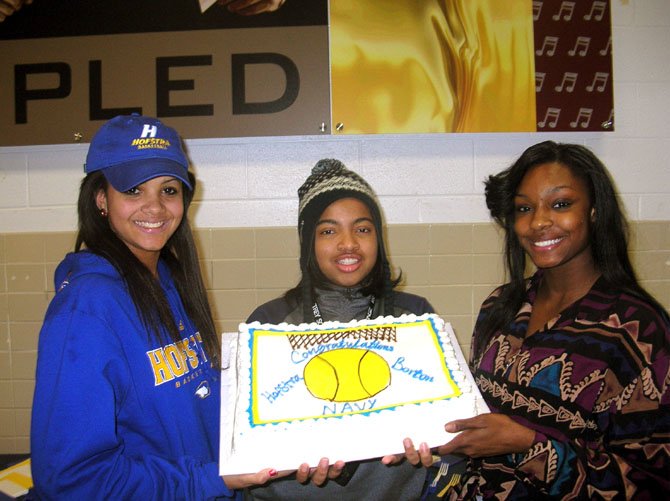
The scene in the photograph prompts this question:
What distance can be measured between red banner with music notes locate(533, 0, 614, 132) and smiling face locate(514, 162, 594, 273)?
4.13ft

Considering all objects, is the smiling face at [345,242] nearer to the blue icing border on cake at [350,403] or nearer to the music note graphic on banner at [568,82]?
the blue icing border on cake at [350,403]

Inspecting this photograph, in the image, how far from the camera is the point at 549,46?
2.49 metres

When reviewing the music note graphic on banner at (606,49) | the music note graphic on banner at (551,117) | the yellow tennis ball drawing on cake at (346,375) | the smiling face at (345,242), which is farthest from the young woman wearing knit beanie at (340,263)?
the music note graphic on banner at (606,49)

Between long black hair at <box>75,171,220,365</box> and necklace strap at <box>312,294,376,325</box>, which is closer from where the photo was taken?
long black hair at <box>75,171,220,365</box>

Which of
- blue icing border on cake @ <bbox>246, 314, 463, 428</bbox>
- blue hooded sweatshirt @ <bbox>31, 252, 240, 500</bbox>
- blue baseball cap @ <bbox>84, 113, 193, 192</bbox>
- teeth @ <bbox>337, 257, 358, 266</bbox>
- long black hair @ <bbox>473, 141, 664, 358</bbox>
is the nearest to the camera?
blue hooded sweatshirt @ <bbox>31, 252, 240, 500</bbox>

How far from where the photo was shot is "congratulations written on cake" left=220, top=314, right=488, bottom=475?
1.06 metres

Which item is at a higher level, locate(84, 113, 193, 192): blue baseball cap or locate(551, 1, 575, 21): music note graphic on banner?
locate(551, 1, 575, 21): music note graphic on banner

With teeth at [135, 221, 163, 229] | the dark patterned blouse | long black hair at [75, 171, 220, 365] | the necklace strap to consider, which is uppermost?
teeth at [135, 221, 163, 229]

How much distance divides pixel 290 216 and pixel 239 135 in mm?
524

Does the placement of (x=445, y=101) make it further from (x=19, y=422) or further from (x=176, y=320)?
(x=19, y=422)

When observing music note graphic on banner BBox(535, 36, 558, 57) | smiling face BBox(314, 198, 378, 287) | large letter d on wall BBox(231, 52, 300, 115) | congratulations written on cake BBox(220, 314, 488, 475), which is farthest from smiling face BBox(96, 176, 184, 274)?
music note graphic on banner BBox(535, 36, 558, 57)

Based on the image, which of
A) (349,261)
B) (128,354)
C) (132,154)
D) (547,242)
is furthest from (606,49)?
(128,354)

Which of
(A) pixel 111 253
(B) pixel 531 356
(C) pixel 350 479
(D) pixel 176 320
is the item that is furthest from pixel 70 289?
(B) pixel 531 356

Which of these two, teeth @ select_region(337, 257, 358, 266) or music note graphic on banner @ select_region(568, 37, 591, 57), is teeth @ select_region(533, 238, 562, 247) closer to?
teeth @ select_region(337, 257, 358, 266)
